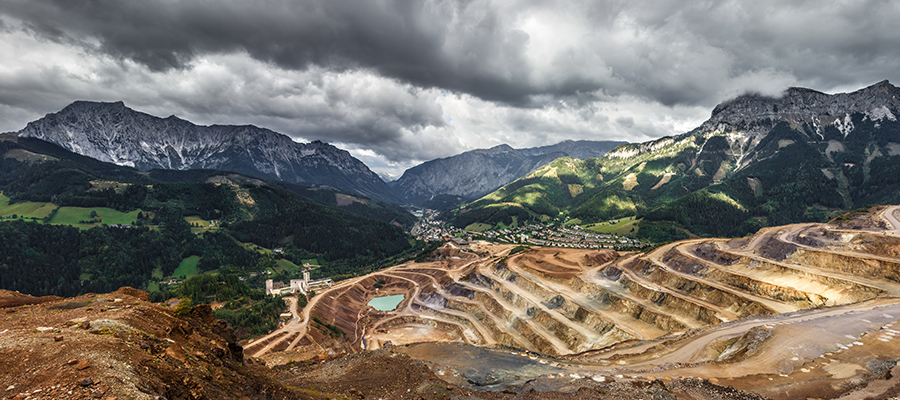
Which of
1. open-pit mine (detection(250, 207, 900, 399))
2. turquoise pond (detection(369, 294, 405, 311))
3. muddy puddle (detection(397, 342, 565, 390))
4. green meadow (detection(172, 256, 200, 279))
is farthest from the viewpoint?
green meadow (detection(172, 256, 200, 279))

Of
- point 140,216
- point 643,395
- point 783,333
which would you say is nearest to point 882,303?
point 783,333

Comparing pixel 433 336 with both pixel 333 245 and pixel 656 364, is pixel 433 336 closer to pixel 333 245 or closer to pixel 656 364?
pixel 656 364

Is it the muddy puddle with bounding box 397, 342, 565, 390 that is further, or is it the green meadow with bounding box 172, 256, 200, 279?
the green meadow with bounding box 172, 256, 200, 279

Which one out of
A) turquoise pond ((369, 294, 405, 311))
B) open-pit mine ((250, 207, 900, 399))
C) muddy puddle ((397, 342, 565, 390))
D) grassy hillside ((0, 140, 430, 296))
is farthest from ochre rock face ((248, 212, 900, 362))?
grassy hillside ((0, 140, 430, 296))

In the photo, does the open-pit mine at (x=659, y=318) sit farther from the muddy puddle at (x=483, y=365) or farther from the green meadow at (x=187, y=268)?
the green meadow at (x=187, y=268)

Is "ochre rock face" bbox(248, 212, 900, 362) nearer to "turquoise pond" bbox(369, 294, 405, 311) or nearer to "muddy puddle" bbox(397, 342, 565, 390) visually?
"turquoise pond" bbox(369, 294, 405, 311)

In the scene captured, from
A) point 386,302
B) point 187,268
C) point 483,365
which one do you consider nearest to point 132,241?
point 187,268
